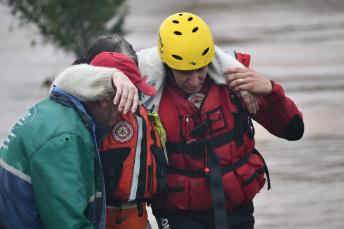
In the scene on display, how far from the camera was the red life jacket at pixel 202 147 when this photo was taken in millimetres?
3057

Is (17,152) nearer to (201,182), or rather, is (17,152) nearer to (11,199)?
(11,199)

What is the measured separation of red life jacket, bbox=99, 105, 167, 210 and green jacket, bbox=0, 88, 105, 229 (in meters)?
0.36

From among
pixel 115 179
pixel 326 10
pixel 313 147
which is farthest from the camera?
pixel 326 10

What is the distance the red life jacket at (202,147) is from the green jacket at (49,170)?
841 millimetres

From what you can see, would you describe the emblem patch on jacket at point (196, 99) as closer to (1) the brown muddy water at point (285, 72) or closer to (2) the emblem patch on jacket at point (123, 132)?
(2) the emblem patch on jacket at point (123, 132)

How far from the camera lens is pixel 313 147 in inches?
302

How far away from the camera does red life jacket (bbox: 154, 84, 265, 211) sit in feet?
10.0

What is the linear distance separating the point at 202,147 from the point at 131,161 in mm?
→ 517

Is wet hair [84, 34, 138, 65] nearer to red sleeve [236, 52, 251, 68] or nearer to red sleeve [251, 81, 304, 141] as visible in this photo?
red sleeve [236, 52, 251, 68]

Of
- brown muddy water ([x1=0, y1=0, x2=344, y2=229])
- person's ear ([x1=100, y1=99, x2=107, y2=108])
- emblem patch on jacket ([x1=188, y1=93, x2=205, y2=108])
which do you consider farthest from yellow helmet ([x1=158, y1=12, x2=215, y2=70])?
brown muddy water ([x1=0, y1=0, x2=344, y2=229])

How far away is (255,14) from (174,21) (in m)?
17.5

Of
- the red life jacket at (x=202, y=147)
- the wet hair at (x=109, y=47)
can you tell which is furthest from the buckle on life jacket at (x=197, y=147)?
the wet hair at (x=109, y=47)

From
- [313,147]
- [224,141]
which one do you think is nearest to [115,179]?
[224,141]

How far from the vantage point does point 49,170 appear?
2115 mm
